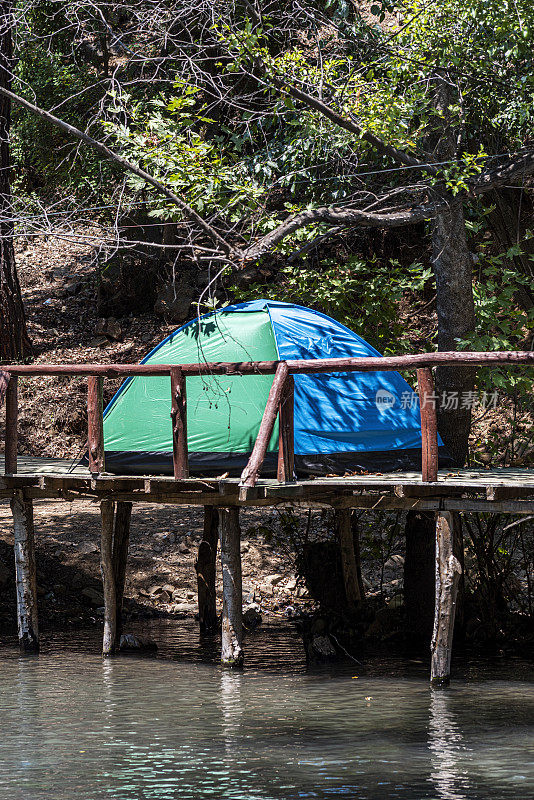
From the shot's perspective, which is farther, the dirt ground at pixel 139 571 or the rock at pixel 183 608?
the rock at pixel 183 608

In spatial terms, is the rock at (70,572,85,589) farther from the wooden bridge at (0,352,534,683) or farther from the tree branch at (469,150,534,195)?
the tree branch at (469,150,534,195)

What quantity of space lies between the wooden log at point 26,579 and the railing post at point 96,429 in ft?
4.60

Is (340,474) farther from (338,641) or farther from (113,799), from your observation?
(113,799)

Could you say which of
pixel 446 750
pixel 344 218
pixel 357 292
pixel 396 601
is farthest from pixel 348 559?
pixel 446 750

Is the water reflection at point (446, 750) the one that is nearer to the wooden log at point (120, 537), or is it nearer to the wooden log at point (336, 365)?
the wooden log at point (336, 365)

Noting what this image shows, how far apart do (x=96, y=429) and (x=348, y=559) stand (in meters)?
3.89

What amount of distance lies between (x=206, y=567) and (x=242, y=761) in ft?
18.0

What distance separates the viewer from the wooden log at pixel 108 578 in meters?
11.4

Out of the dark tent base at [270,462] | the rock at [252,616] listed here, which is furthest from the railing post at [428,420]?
the rock at [252,616]

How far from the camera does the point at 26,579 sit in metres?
11.5

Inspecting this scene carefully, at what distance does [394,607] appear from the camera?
1270 centimetres

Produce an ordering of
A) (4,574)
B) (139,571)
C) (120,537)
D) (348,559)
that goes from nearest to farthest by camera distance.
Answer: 1. (348,559)
2. (120,537)
3. (4,574)
4. (139,571)

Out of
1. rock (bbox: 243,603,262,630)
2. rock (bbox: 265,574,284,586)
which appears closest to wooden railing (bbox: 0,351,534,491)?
rock (bbox: 243,603,262,630)

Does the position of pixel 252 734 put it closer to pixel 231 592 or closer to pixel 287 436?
pixel 231 592
